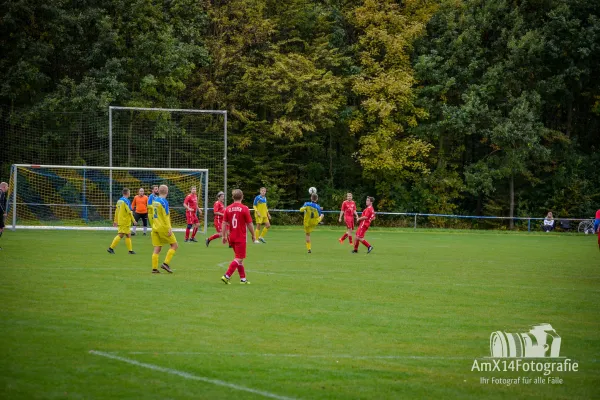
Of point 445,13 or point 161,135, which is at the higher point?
point 445,13

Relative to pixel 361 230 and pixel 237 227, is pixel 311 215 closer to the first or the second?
pixel 361 230

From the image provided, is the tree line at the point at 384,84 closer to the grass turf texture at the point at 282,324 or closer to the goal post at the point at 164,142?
the goal post at the point at 164,142

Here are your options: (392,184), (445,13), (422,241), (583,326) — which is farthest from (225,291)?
(445,13)

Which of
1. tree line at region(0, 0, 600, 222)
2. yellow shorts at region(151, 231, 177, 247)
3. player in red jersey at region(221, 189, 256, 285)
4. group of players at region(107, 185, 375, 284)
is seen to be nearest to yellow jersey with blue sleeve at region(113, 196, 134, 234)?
group of players at region(107, 185, 375, 284)

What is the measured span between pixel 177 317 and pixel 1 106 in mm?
35231

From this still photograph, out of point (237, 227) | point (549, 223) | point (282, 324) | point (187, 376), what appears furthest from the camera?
point (549, 223)

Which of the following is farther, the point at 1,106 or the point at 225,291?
the point at 1,106

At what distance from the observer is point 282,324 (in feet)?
39.4

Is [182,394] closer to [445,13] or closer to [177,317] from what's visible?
[177,317]

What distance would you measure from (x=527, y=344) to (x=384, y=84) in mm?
39076

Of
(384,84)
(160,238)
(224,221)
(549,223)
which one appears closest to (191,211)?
(160,238)

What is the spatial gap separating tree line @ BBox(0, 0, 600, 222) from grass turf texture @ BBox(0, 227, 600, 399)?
2560cm

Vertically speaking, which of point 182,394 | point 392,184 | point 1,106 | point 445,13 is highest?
point 445,13

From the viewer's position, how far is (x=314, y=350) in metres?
10.2
